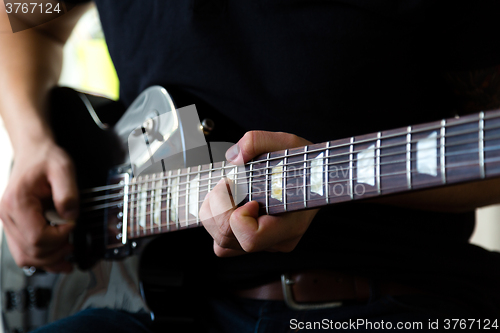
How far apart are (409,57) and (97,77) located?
1.43m

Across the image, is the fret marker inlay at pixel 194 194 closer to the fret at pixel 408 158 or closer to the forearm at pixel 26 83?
the fret at pixel 408 158

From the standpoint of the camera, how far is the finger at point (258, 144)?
1.32 feet

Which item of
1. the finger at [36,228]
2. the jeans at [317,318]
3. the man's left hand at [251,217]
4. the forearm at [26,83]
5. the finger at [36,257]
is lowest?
the jeans at [317,318]

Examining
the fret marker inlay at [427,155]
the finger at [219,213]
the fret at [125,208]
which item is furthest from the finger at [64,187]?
the fret marker inlay at [427,155]

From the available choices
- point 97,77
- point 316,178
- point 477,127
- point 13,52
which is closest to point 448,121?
point 477,127

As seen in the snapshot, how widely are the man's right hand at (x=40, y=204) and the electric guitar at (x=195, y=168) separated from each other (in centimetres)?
3

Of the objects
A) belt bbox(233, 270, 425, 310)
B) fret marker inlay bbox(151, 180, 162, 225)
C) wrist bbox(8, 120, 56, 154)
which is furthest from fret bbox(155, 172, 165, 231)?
wrist bbox(8, 120, 56, 154)

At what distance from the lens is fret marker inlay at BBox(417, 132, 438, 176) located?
1.01 ft

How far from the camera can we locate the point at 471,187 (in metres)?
0.58

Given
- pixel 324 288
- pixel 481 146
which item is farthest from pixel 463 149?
pixel 324 288

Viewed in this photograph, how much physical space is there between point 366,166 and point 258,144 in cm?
12

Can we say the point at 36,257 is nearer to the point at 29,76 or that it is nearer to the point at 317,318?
the point at 29,76

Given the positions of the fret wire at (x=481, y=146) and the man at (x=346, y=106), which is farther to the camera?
the man at (x=346, y=106)

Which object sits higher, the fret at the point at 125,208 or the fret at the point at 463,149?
the fret at the point at 463,149
